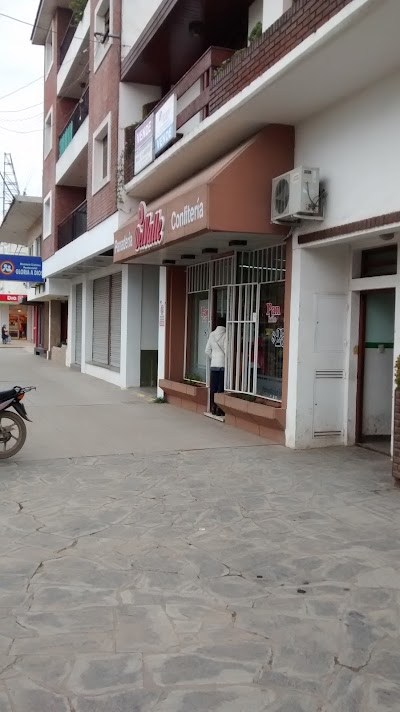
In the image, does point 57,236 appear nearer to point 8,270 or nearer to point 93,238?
point 8,270

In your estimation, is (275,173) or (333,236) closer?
(333,236)

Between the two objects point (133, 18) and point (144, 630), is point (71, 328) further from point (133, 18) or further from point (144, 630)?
point (144, 630)

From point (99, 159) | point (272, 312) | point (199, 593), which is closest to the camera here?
point (199, 593)

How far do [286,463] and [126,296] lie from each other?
27.9 ft

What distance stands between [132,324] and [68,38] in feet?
40.9

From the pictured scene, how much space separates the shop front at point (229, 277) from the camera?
8.20 metres

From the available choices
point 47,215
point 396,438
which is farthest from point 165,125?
point 47,215

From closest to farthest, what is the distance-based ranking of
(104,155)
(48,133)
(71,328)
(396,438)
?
(396,438), (104,155), (71,328), (48,133)

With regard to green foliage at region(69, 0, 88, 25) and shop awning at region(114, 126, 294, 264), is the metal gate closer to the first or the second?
shop awning at region(114, 126, 294, 264)

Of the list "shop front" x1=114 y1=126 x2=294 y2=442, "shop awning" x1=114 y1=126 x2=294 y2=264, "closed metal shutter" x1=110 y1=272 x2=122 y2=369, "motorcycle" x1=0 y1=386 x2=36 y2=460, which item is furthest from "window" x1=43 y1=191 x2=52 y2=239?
"motorcycle" x1=0 y1=386 x2=36 y2=460

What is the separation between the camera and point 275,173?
8312 mm

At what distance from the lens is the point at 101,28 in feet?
51.5

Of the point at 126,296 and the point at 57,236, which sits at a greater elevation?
the point at 57,236

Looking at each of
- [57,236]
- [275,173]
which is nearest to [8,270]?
[57,236]
